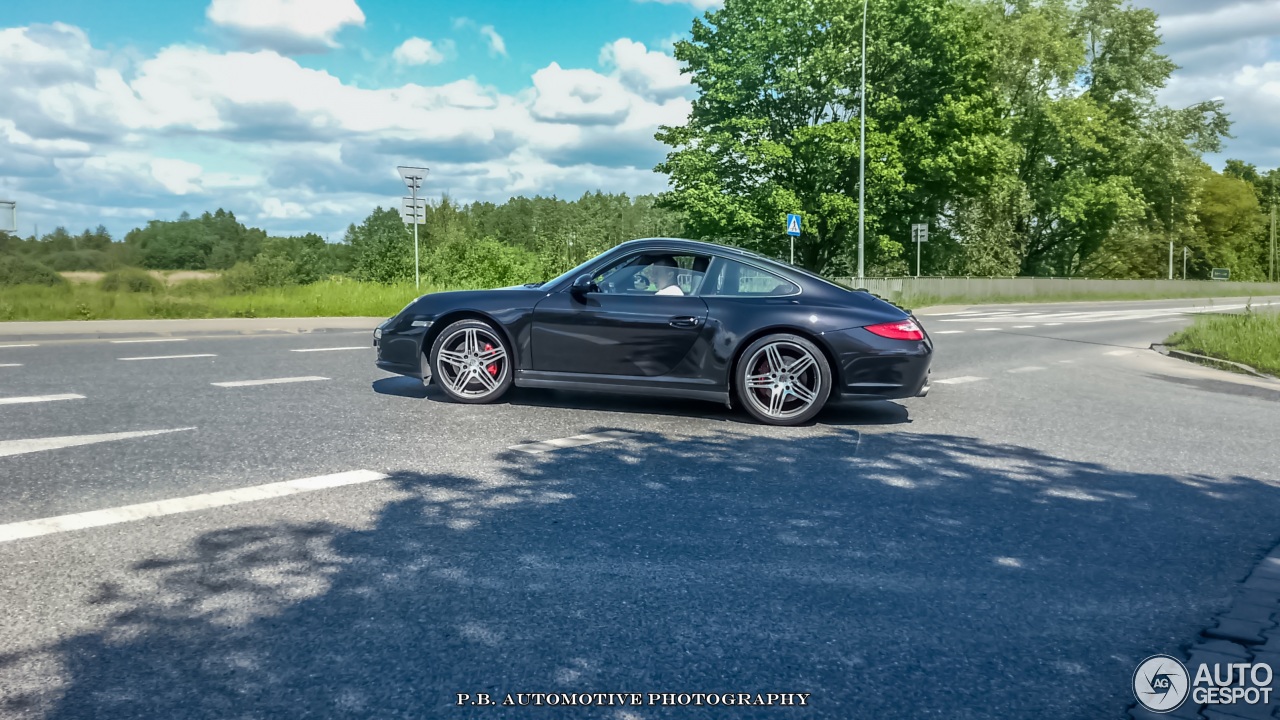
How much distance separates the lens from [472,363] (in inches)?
311

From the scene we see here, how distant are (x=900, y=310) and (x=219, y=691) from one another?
235 inches

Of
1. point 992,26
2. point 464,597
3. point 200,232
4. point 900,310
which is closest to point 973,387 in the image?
point 900,310

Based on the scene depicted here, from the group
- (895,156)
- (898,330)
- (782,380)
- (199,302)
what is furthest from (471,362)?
(895,156)

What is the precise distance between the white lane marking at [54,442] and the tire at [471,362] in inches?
82.6

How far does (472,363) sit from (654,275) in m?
1.66

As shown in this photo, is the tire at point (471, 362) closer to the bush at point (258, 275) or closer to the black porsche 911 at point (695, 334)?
the black porsche 911 at point (695, 334)

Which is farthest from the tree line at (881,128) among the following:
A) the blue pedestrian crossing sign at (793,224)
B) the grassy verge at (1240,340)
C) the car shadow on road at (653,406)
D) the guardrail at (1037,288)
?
the car shadow on road at (653,406)

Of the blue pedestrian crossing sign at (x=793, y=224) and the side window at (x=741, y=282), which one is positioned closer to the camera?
the side window at (x=741, y=282)

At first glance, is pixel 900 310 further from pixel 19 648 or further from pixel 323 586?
pixel 19 648

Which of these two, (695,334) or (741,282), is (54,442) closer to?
(695,334)

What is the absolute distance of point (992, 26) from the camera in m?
47.6

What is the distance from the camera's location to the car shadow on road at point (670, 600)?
2.69 m

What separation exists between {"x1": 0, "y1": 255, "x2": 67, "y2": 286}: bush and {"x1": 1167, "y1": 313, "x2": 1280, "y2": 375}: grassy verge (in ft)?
73.4

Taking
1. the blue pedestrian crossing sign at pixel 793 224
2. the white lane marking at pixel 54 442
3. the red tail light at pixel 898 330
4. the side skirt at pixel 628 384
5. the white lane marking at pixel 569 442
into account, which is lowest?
the white lane marking at pixel 569 442
